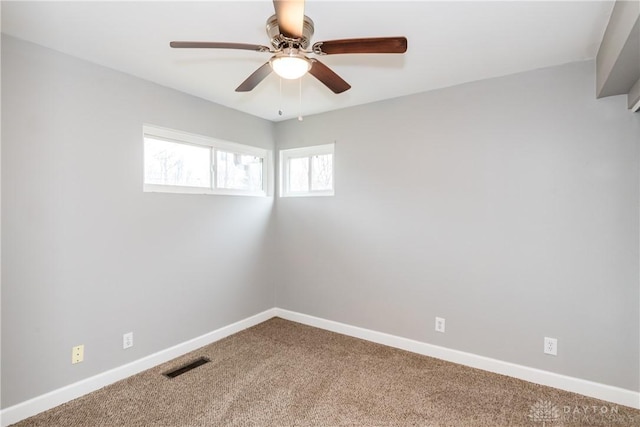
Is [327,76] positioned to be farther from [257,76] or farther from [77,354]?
[77,354]

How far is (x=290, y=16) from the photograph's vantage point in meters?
1.37

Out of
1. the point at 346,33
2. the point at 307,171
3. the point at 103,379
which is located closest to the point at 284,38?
the point at 346,33

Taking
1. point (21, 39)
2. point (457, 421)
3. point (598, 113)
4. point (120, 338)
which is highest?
point (21, 39)

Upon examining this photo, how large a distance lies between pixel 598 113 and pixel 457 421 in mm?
2318

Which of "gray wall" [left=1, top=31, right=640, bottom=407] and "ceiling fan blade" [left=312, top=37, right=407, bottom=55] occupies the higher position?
"ceiling fan blade" [left=312, top=37, right=407, bottom=55]

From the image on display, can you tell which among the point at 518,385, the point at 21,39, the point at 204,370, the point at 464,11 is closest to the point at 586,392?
the point at 518,385

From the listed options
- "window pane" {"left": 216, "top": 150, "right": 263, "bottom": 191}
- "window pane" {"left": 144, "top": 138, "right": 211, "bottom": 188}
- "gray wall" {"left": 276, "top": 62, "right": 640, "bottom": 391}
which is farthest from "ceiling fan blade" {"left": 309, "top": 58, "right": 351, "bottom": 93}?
"window pane" {"left": 216, "top": 150, "right": 263, "bottom": 191}

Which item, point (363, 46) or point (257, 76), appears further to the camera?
point (257, 76)

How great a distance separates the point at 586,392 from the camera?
7.72 ft

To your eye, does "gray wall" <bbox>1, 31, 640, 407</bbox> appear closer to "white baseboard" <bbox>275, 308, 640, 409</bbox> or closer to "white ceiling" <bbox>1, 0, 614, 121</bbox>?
"white baseboard" <bbox>275, 308, 640, 409</bbox>

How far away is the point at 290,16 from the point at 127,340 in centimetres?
265

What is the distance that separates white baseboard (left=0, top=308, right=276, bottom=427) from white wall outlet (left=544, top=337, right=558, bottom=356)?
2.82 meters

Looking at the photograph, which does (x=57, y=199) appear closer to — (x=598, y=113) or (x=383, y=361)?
(x=383, y=361)

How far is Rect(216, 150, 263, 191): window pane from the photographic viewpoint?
11.6 feet
